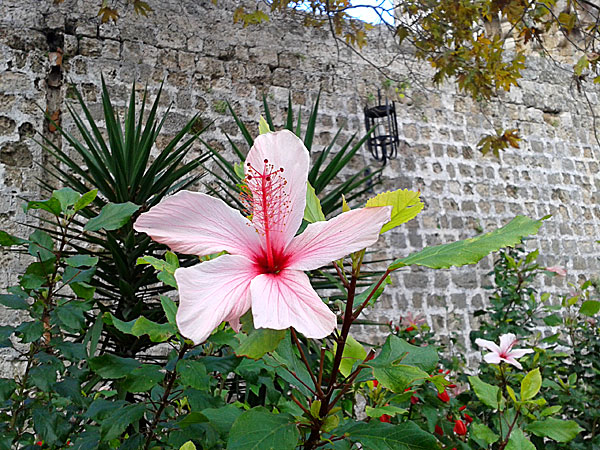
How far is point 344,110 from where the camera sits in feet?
14.5

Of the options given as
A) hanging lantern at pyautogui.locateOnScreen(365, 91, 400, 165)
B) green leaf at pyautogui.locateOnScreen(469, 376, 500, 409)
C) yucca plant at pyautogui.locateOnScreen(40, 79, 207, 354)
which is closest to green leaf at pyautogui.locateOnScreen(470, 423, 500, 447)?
green leaf at pyautogui.locateOnScreen(469, 376, 500, 409)

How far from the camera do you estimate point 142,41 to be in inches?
151

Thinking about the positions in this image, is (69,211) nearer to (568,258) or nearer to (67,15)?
(67,15)

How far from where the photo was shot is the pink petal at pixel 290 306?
0.54 metres

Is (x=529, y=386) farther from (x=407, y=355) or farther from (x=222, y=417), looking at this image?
(x=222, y=417)

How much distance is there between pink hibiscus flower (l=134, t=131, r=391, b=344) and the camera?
0.54 metres

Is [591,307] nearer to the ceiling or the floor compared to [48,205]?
nearer to the floor

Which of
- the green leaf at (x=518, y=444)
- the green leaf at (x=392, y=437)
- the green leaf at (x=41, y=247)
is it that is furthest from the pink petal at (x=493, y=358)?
the green leaf at (x=41, y=247)

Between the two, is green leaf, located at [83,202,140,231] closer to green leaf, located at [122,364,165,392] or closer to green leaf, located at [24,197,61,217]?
green leaf, located at [24,197,61,217]

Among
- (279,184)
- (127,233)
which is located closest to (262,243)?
(279,184)

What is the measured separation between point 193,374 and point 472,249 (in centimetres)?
52

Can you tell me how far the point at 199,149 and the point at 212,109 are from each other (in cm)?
34

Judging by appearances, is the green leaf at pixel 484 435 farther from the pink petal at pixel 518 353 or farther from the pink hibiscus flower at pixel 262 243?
the pink hibiscus flower at pixel 262 243

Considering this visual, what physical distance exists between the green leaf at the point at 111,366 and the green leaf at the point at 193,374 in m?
0.13
